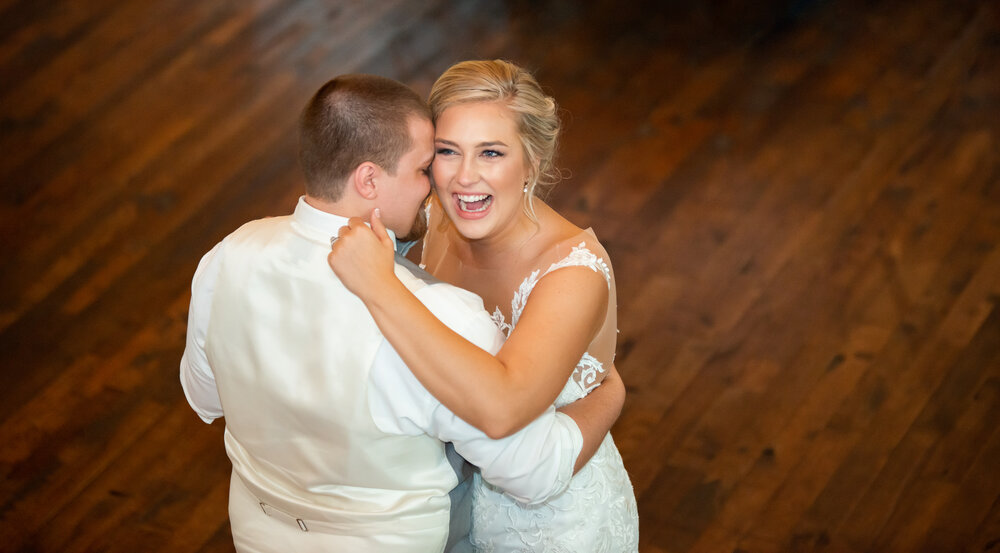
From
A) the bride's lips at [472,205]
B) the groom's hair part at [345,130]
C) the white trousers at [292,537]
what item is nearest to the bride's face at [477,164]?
the bride's lips at [472,205]

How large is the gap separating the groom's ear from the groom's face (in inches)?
0.8

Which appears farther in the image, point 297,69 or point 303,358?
point 297,69

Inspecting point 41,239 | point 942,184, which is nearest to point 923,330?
point 942,184

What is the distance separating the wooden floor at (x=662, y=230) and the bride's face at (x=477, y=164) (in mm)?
1380

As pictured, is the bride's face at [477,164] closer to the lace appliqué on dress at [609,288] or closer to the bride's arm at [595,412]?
the lace appliqué on dress at [609,288]

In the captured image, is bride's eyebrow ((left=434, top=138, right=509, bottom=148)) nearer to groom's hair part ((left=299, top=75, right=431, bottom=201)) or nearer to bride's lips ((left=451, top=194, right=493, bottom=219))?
bride's lips ((left=451, top=194, right=493, bottom=219))

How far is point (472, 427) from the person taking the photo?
1849mm

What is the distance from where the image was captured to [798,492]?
3369 mm

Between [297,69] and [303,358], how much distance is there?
11.8 ft

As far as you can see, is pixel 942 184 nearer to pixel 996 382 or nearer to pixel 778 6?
pixel 996 382

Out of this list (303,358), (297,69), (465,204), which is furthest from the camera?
(297,69)

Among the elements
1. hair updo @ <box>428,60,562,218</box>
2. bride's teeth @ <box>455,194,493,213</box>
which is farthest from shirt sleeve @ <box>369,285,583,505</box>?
hair updo @ <box>428,60,562,218</box>

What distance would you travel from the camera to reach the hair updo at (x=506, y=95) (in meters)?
2.36

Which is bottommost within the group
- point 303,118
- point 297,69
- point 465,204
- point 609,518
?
point 609,518
